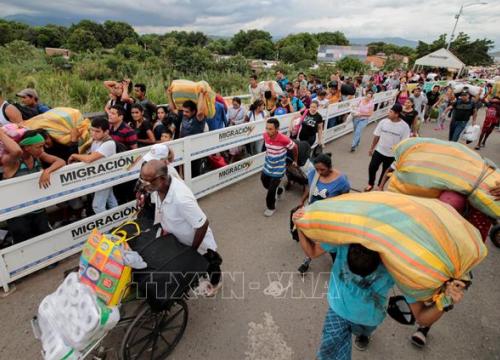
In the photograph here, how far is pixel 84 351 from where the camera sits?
6.65 ft

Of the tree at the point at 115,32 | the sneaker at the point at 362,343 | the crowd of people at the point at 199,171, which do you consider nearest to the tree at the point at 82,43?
the tree at the point at 115,32

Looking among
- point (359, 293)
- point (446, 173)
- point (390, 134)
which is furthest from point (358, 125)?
point (359, 293)

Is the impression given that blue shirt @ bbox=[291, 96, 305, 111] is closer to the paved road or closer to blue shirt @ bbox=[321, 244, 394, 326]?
the paved road

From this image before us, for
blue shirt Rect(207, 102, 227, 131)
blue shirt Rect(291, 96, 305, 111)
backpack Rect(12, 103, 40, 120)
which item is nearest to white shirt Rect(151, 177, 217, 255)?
backpack Rect(12, 103, 40, 120)

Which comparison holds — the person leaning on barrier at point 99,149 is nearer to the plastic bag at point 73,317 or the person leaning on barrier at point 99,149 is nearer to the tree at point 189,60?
the plastic bag at point 73,317

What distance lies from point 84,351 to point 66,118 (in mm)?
2860

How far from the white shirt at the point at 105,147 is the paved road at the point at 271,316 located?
144 centimetres

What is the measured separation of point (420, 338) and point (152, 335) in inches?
101

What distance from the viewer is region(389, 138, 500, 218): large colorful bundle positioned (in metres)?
2.42

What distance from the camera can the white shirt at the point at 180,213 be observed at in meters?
2.49

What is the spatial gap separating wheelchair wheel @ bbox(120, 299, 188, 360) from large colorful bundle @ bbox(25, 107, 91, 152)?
2.55m

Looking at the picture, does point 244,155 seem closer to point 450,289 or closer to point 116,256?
point 116,256

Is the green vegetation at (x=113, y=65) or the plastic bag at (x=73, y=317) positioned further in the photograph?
the green vegetation at (x=113, y=65)

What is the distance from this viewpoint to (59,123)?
3697 mm
